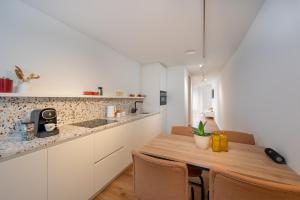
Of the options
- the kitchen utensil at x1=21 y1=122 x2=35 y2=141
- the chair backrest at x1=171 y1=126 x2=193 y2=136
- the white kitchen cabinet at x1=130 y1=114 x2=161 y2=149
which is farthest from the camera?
the white kitchen cabinet at x1=130 y1=114 x2=161 y2=149

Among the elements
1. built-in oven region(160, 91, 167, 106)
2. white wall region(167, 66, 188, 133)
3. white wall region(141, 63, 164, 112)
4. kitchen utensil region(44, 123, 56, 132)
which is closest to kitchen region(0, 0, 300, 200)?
kitchen utensil region(44, 123, 56, 132)

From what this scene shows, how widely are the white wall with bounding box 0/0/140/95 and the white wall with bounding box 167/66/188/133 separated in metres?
2.14

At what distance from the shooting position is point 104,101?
8.29ft

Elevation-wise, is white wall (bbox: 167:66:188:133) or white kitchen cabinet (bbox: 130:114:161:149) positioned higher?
white wall (bbox: 167:66:188:133)

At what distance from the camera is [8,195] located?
94 centimetres

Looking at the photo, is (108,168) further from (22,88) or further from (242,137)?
(242,137)

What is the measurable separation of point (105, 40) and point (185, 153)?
2.18m

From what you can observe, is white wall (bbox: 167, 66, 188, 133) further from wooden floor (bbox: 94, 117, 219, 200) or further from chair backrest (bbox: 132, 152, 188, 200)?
chair backrest (bbox: 132, 152, 188, 200)

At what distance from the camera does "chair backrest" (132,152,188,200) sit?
89cm

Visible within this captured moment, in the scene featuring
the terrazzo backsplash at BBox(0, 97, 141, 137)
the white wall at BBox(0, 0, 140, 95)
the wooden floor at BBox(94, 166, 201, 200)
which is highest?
the white wall at BBox(0, 0, 140, 95)

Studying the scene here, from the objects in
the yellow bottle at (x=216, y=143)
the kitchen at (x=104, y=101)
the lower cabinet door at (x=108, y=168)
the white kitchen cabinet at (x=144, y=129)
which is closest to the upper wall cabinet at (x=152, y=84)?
the white kitchen cabinet at (x=144, y=129)

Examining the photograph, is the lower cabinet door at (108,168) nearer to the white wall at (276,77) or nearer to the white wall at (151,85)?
the white wall at (151,85)

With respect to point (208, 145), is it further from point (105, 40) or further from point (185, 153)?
point (105, 40)

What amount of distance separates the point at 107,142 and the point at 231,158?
142 centimetres
